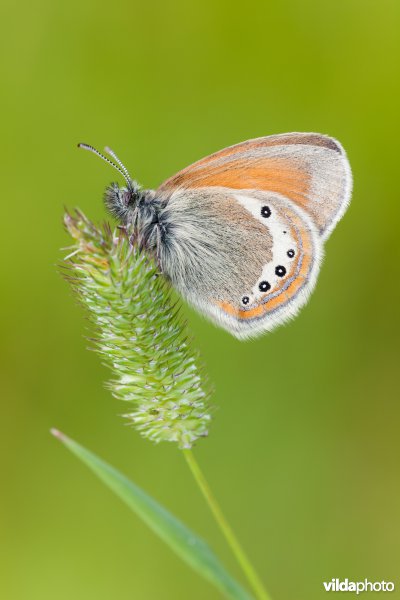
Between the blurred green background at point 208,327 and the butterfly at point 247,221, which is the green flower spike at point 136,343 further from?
the blurred green background at point 208,327

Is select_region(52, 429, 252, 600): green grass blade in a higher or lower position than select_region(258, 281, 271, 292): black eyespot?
lower

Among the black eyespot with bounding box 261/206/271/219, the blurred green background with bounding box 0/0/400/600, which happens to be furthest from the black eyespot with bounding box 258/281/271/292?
the blurred green background with bounding box 0/0/400/600

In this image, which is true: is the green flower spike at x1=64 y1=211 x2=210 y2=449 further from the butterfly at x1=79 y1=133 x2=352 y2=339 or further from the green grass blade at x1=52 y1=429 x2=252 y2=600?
the butterfly at x1=79 y1=133 x2=352 y2=339

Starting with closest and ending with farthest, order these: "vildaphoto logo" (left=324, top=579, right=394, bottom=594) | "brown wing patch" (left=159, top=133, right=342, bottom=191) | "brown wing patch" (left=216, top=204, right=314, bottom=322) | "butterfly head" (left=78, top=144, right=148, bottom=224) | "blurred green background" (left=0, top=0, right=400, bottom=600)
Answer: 1. "brown wing patch" (left=216, top=204, right=314, bottom=322)
2. "brown wing patch" (left=159, top=133, right=342, bottom=191)
3. "butterfly head" (left=78, top=144, right=148, bottom=224)
4. "vildaphoto logo" (left=324, top=579, right=394, bottom=594)
5. "blurred green background" (left=0, top=0, right=400, bottom=600)

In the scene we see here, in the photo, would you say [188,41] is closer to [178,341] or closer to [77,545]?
[178,341]

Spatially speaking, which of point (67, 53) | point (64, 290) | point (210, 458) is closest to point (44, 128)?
point (67, 53)

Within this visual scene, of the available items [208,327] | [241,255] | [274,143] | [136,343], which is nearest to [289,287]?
[241,255]
